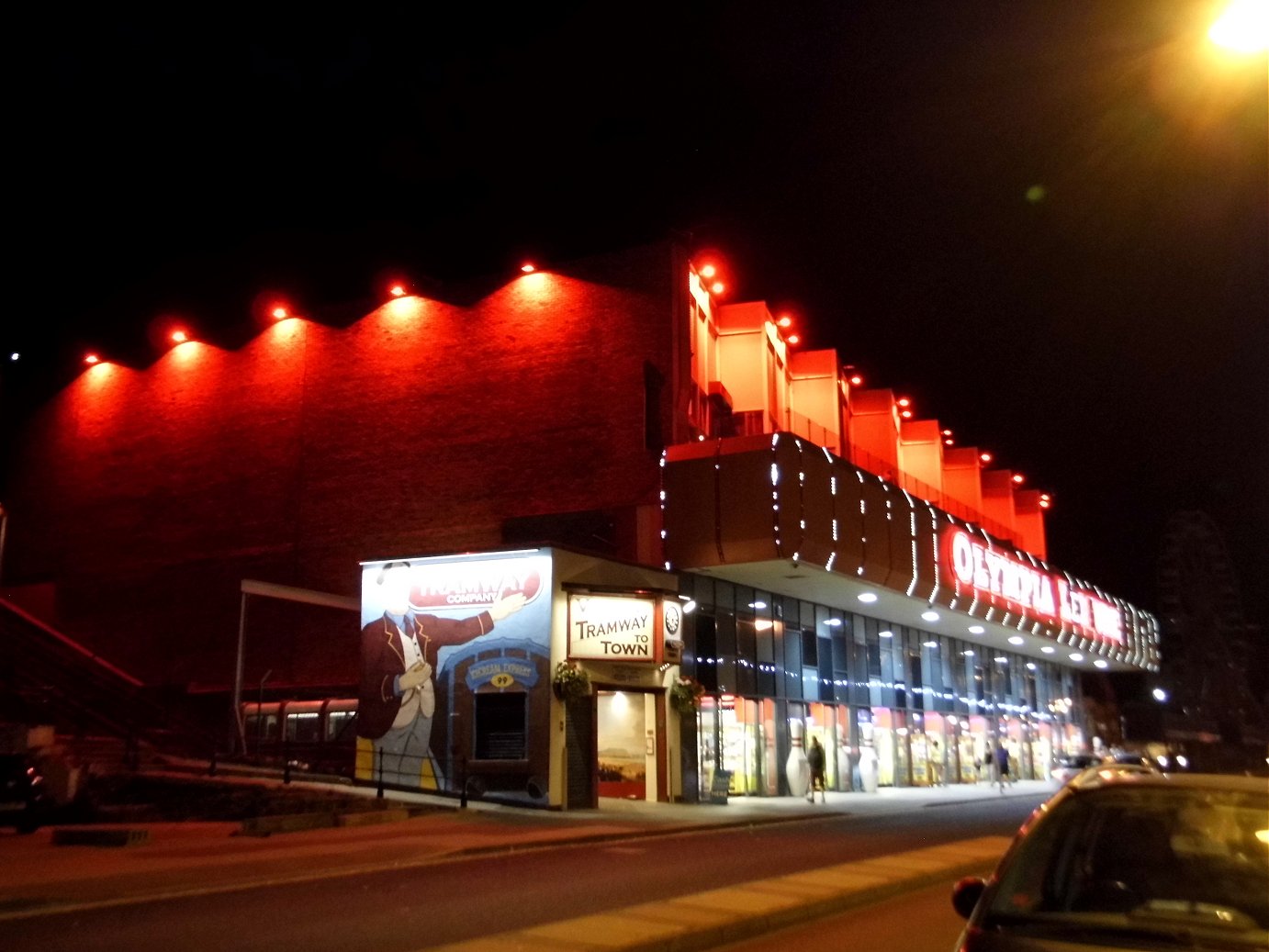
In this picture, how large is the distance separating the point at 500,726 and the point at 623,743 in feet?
14.6

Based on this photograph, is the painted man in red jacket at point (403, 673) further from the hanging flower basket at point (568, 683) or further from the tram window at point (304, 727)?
the tram window at point (304, 727)

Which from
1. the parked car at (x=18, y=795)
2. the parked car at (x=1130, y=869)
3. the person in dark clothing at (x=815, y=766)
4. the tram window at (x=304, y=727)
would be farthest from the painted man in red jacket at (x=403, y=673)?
the parked car at (x=1130, y=869)

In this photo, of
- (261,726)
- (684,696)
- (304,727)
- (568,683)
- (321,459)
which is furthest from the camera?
(321,459)

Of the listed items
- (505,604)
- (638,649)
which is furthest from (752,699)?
(505,604)

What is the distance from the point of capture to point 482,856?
17219 millimetres

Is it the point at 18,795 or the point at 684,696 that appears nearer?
the point at 18,795

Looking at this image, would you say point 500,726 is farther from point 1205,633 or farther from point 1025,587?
point 1205,633

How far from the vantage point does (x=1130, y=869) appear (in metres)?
4.52

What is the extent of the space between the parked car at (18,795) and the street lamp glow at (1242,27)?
60.0 ft

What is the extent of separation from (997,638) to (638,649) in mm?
27470

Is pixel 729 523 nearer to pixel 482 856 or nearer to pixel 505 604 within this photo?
pixel 505 604

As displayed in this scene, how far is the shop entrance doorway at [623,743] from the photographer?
28516mm

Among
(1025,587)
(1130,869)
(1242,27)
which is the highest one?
(1025,587)

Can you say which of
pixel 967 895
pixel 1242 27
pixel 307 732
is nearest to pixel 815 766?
pixel 307 732
